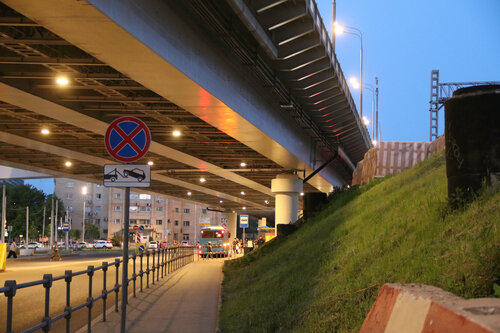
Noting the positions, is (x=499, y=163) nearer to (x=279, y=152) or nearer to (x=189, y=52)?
(x=189, y=52)

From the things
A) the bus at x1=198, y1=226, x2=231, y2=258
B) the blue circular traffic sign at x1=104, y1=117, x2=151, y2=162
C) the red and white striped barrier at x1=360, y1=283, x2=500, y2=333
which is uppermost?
the blue circular traffic sign at x1=104, y1=117, x2=151, y2=162

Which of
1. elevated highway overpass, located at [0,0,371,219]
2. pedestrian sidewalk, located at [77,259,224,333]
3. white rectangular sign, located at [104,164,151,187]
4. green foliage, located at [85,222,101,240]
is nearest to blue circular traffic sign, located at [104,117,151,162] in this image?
white rectangular sign, located at [104,164,151,187]

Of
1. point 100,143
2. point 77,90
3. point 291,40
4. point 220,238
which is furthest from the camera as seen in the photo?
point 220,238

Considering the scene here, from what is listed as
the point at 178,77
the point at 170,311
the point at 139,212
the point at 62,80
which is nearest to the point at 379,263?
the point at 170,311

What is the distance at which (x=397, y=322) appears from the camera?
5246 mm

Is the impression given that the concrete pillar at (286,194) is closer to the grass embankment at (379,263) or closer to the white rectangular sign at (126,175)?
the grass embankment at (379,263)

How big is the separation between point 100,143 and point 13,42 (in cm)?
1906

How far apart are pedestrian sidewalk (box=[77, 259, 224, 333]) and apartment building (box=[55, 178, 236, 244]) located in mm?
122703

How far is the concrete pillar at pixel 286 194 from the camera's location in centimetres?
4288

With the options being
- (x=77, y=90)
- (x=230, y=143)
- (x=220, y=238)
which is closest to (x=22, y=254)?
(x=220, y=238)

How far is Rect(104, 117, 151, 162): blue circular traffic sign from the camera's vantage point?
1085 cm

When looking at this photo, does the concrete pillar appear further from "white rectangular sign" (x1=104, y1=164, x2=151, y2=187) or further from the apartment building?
the apartment building

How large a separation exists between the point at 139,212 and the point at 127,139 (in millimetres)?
144133

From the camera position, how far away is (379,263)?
8.84m
